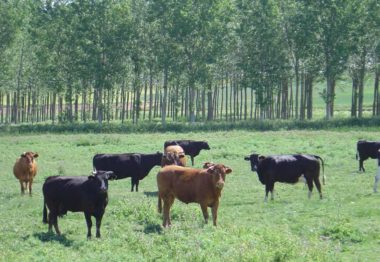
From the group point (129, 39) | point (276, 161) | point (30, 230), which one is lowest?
point (30, 230)

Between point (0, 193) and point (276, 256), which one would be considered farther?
point (0, 193)

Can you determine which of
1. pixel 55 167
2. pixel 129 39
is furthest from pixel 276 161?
pixel 129 39

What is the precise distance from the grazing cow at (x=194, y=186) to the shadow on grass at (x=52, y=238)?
2903mm

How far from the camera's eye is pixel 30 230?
706 inches

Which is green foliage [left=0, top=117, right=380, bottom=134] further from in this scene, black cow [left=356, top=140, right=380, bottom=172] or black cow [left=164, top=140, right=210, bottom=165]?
black cow [left=356, top=140, right=380, bottom=172]

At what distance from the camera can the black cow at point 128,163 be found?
2827cm

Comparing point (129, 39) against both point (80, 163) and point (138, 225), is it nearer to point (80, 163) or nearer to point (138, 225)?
point (80, 163)

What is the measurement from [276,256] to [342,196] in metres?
9.69

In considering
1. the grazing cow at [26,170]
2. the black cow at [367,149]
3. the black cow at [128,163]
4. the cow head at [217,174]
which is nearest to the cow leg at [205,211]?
the cow head at [217,174]

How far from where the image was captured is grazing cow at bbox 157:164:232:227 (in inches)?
732

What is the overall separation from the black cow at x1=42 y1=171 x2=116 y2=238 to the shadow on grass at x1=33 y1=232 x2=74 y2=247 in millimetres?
301

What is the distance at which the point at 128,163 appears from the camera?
28438 millimetres

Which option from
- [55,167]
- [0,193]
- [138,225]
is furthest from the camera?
[55,167]

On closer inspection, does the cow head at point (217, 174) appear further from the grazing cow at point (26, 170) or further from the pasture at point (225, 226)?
the grazing cow at point (26, 170)
